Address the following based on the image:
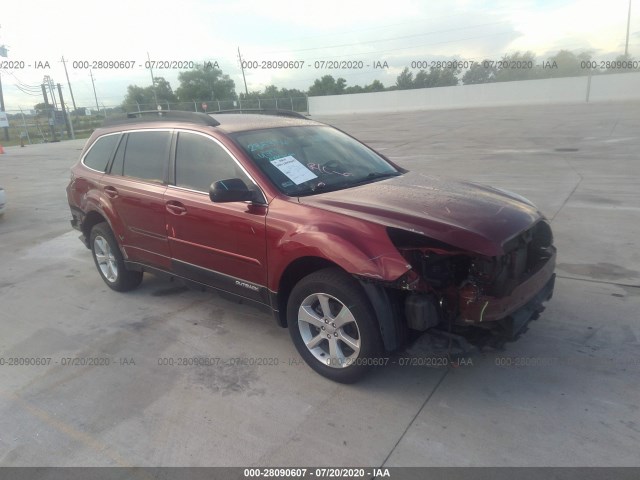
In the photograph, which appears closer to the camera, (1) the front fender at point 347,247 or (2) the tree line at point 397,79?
(1) the front fender at point 347,247

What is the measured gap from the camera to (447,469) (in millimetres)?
2508

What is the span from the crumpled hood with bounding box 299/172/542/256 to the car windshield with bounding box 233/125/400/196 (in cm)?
21

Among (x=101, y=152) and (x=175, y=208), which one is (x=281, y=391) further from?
(x=101, y=152)

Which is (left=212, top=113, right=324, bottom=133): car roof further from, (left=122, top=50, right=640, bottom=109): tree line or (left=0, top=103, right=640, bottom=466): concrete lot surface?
(left=122, top=50, right=640, bottom=109): tree line

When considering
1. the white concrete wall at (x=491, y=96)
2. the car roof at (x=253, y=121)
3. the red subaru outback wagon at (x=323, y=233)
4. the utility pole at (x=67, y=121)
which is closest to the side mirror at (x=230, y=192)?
the red subaru outback wagon at (x=323, y=233)

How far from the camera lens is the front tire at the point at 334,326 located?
2.99 meters

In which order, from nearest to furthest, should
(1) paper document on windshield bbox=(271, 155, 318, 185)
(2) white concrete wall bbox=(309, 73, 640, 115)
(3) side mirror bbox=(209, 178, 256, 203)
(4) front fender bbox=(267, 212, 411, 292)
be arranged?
(4) front fender bbox=(267, 212, 411, 292), (3) side mirror bbox=(209, 178, 256, 203), (1) paper document on windshield bbox=(271, 155, 318, 185), (2) white concrete wall bbox=(309, 73, 640, 115)

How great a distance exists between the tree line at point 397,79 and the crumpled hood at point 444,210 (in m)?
47.7

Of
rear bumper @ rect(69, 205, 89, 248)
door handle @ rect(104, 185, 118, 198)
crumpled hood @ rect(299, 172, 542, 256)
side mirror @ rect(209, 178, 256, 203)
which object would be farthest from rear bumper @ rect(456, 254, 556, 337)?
rear bumper @ rect(69, 205, 89, 248)

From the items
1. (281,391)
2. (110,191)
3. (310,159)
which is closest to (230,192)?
(310,159)

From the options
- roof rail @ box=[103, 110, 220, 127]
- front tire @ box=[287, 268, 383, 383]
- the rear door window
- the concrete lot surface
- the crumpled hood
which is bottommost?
the concrete lot surface

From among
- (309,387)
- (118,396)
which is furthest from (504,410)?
(118,396)

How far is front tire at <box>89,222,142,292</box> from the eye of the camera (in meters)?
4.96

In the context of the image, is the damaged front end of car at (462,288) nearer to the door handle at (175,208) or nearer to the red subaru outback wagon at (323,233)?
the red subaru outback wagon at (323,233)
